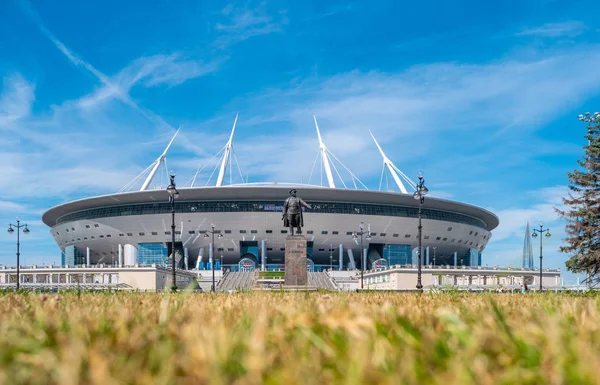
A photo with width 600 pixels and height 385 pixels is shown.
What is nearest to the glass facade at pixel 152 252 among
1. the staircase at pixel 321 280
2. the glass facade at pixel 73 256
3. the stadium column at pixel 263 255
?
the stadium column at pixel 263 255

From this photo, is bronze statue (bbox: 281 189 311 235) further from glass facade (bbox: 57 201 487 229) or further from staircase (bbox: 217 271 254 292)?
glass facade (bbox: 57 201 487 229)

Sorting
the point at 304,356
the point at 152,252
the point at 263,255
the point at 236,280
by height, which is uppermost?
the point at 304,356

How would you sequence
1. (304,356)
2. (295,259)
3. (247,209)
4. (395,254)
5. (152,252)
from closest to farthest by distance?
1. (304,356)
2. (295,259)
3. (247,209)
4. (152,252)
5. (395,254)

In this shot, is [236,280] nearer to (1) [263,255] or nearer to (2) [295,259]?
(1) [263,255]

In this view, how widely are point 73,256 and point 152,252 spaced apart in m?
20.2

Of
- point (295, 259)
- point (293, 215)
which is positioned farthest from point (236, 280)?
point (295, 259)

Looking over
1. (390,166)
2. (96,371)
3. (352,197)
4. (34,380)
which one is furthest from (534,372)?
(390,166)

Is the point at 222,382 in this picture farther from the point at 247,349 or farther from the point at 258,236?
the point at 258,236

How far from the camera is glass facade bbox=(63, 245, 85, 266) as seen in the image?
103688mm

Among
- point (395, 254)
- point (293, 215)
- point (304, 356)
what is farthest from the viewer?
point (395, 254)

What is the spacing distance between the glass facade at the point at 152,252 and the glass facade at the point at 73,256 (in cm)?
1763

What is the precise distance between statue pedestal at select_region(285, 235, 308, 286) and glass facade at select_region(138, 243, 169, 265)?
68.2 m

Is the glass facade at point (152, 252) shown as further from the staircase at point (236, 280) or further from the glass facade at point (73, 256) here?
the staircase at point (236, 280)

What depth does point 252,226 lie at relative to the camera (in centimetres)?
9062
